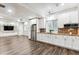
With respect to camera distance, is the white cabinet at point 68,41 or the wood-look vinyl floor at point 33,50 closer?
the wood-look vinyl floor at point 33,50

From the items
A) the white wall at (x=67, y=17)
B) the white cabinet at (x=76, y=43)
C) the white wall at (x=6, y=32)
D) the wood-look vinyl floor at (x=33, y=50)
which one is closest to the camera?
the wood-look vinyl floor at (x=33, y=50)

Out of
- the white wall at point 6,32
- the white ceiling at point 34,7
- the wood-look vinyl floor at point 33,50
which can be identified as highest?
the white ceiling at point 34,7

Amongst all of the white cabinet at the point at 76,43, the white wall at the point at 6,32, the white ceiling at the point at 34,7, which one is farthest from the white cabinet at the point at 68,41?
the white wall at the point at 6,32

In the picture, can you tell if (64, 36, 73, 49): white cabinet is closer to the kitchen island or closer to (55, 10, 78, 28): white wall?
the kitchen island

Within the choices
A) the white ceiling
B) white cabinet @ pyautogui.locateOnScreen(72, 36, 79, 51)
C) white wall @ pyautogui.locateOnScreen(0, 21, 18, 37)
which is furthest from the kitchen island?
white wall @ pyautogui.locateOnScreen(0, 21, 18, 37)

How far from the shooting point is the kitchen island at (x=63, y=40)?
157 inches


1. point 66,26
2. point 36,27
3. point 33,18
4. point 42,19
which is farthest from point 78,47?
point 33,18

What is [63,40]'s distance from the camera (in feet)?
15.0

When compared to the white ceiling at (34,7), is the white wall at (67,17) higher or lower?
lower

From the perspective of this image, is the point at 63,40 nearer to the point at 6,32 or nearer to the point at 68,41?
the point at 68,41

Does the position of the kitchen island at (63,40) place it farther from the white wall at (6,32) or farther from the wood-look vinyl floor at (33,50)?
the white wall at (6,32)

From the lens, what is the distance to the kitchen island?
3980mm

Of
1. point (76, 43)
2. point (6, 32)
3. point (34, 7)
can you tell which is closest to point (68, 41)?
point (76, 43)
